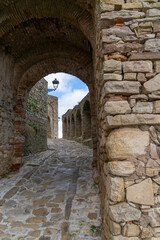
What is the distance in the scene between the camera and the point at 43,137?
29.3 feet

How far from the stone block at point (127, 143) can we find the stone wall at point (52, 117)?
16.1 m

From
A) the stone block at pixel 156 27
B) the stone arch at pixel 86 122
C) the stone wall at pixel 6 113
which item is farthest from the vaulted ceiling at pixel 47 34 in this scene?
the stone arch at pixel 86 122

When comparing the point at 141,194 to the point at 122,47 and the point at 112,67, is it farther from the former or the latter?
the point at 122,47

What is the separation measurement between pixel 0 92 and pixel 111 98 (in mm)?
3456

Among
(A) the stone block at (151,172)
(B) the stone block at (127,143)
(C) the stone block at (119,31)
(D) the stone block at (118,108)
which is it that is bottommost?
(A) the stone block at (151,172)

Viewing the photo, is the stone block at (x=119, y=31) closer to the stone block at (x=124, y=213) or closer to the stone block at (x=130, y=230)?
the stone block at (x=124, y=213)

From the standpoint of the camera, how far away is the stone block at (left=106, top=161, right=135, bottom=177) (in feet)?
5.04

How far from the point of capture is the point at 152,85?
170 cm

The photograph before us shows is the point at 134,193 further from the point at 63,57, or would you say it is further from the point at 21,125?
the point at 63,57

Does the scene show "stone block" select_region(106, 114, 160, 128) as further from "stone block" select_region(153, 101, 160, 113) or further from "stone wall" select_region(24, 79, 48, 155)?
"stone wall" select_region(24, 79, 48, 155)

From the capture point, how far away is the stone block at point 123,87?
66.3 inches

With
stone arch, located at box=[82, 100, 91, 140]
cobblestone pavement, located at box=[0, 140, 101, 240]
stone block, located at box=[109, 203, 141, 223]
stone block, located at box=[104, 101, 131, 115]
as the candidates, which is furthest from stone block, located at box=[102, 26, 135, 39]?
stone arch, located at box=[82, 100, 91, 140]

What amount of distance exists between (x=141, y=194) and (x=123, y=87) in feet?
3.51

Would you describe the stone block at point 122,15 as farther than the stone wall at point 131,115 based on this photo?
Yes
